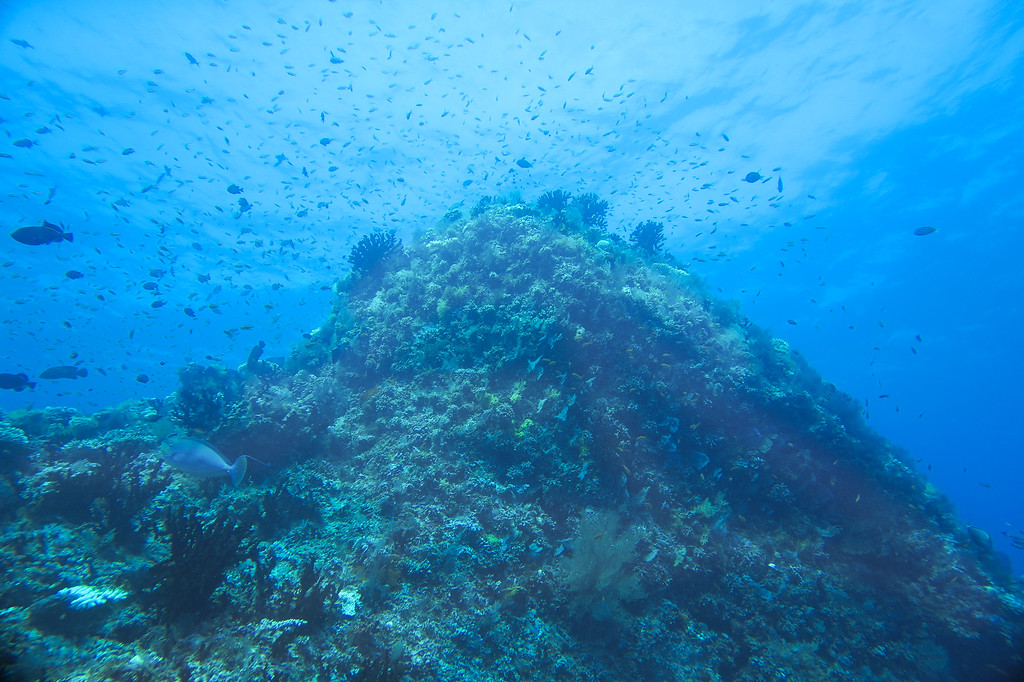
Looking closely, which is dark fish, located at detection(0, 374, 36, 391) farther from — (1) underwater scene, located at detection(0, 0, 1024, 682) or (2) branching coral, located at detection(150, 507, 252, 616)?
(2) branching coral, located at detection(150, 507, 252, 616)

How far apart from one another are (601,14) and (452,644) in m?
22.8

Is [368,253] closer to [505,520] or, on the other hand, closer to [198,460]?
[198,460]

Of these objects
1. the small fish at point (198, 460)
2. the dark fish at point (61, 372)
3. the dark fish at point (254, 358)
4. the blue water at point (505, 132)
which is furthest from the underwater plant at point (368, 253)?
the dark fish at point (61, 372)

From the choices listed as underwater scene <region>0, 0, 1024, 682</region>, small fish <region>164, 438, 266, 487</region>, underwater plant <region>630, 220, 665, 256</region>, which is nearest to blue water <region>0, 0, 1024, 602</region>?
underwater scene <region>0, 0, 1024, 682</region>

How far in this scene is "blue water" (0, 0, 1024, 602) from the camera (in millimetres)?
17219

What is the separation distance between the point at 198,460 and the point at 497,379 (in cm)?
481

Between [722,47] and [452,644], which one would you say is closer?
[452,644]

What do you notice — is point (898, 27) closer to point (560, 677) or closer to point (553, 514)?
point (553, 514)

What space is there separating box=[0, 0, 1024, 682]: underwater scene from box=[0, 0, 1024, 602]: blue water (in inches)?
7.6

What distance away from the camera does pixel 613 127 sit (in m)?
21.5

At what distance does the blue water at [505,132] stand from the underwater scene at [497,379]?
19cm

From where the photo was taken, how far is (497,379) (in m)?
7.82

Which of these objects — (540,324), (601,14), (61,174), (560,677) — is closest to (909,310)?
(601,14)

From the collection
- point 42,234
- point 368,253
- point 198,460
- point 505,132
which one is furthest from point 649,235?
point 42,234
